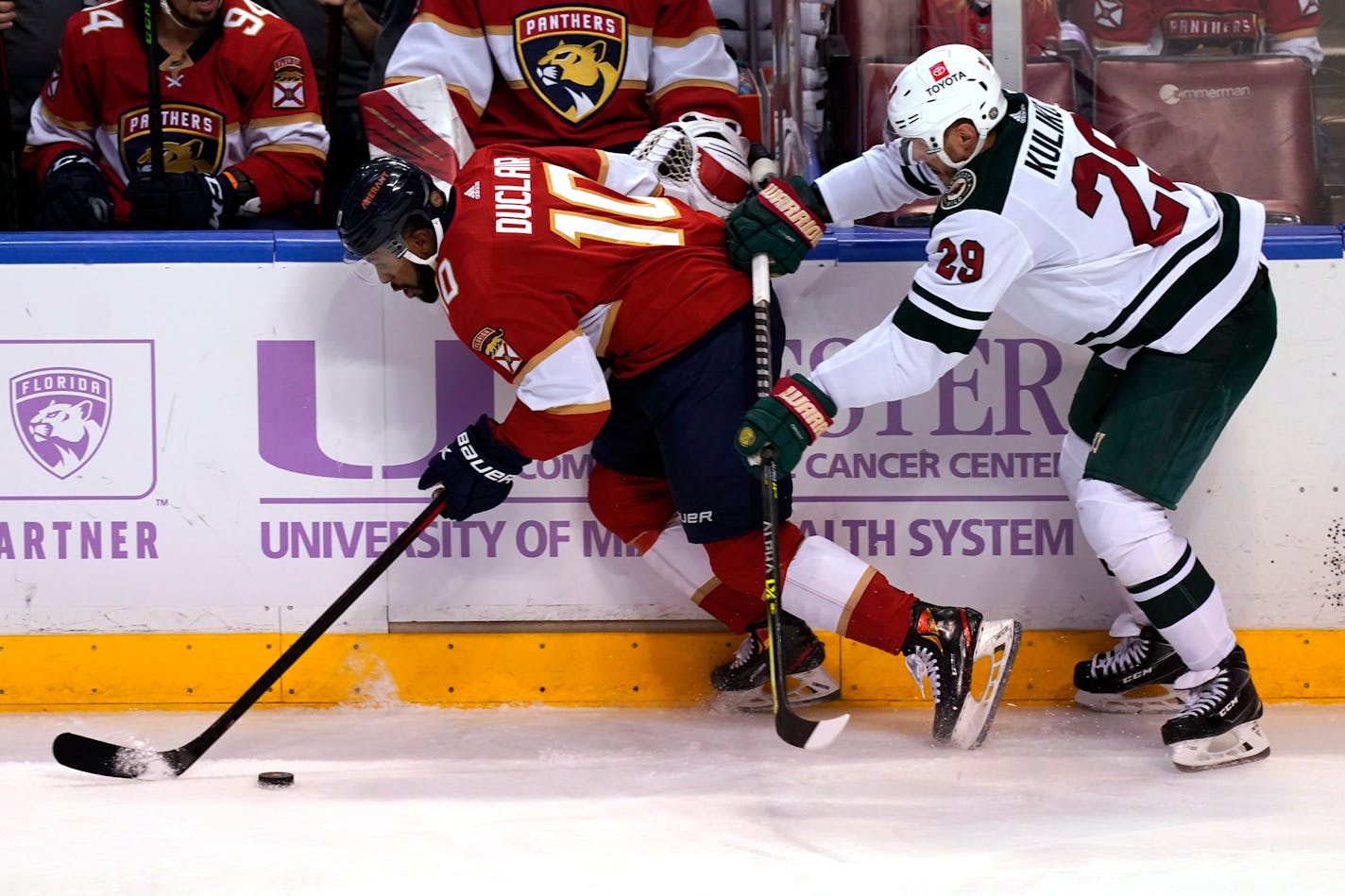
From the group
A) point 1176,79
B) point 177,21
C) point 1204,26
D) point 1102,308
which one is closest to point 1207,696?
point 1102,308

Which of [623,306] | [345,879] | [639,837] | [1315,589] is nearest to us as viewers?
[345,879]

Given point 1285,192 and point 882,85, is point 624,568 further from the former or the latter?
point 1285,192

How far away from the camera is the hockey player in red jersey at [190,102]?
3338 millimetres

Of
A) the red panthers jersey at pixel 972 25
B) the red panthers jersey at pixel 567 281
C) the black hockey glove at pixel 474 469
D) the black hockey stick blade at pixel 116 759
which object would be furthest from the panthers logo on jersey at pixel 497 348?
the red panthers jersey at pixel 972 25

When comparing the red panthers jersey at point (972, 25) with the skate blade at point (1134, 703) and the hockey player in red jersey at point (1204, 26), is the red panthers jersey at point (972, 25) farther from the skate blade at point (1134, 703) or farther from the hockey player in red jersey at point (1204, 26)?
the skate blade at point (1134, 703)

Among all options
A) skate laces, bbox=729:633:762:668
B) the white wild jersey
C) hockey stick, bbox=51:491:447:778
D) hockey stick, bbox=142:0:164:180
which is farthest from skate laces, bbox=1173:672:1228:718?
hockey stick, bbox=142:0:164:180

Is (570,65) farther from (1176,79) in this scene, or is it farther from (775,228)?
(1176,79)

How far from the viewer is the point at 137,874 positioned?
2078mm

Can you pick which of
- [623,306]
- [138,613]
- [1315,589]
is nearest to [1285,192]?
[1315,589]

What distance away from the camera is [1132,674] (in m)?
2.85

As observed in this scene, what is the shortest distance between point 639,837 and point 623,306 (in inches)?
36.7

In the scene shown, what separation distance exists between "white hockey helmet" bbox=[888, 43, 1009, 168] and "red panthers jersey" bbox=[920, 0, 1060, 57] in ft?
1.72

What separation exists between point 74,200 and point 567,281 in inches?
50.6

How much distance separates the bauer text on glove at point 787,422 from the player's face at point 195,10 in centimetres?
171
